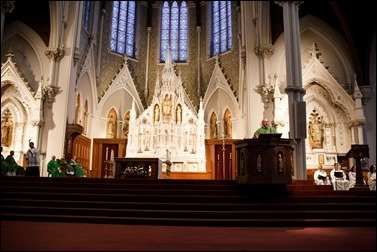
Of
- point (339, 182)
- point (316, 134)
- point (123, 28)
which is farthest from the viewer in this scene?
point (123, 28)

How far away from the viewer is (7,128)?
679 inches

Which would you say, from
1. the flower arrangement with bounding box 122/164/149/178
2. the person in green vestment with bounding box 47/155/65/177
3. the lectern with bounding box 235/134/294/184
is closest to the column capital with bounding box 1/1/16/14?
the person in green vestment with bounding box 47/155/65/177

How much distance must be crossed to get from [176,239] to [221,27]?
2223 centimetres

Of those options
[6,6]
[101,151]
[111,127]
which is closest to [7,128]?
[101,151]

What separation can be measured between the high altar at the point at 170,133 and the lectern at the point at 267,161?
Answer: 10.4m

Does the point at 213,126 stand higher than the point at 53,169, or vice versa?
the point at 213,126

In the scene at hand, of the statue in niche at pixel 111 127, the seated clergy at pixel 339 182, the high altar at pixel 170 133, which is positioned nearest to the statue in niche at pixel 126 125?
the statue in niche at pixel 111 127

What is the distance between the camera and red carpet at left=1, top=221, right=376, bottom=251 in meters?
4.14

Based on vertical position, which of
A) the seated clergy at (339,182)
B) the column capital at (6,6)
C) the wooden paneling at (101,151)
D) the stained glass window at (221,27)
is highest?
the stained glass window at (221,27)

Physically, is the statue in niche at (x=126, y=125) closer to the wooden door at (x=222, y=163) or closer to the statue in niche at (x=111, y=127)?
the statue in niche at (x=111, y=127)

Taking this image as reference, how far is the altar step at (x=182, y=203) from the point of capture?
6691 mm

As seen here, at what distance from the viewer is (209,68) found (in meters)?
24.6

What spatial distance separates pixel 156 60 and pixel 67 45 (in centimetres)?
889

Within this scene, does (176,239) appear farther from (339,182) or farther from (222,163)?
(222,163)
